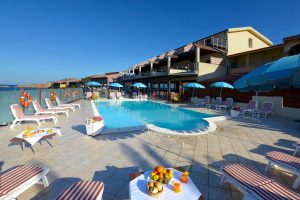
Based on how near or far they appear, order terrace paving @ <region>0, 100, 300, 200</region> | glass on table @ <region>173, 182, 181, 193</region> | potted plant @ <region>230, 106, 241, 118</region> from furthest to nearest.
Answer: potted plant @ <region>230, 106, 241, 118</region>, terrace paving @ <region>0, 100, 300, 200</region>, glass on table @ <region>173, 182, 181, 193</region>

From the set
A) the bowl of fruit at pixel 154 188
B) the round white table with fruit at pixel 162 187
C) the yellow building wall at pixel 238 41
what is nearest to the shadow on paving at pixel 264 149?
the round white table with fruit at pixel 162 187

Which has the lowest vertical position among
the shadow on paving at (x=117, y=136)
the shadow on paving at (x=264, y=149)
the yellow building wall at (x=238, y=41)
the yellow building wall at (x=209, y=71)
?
the shadow on paving at (x=264, y=149)

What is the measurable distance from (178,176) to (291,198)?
A: 1724 mm

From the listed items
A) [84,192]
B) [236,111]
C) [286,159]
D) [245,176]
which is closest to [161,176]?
[84,192]

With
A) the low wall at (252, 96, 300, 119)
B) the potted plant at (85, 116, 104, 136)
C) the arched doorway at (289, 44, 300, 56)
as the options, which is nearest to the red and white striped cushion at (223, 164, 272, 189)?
the potted plant at (85, 116, 104, 136)

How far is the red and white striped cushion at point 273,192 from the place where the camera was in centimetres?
242

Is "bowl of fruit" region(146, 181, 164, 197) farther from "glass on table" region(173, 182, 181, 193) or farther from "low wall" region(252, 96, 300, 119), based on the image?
"low wall" region(252, 96, 300, 119)

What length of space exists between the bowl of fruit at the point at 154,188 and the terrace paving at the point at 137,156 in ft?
2.98

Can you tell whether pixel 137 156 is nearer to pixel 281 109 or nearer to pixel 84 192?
pixel 84 192

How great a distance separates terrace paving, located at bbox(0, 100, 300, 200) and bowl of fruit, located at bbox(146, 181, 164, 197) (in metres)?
0.91

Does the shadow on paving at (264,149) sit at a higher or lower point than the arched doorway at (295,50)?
lower

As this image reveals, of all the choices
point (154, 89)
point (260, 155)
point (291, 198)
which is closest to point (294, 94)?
point (260, 155)

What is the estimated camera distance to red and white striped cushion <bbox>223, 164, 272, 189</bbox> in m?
2.76

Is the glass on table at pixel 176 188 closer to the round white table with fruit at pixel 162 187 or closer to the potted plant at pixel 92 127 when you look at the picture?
the round white table with fruit at pixel 162 187
